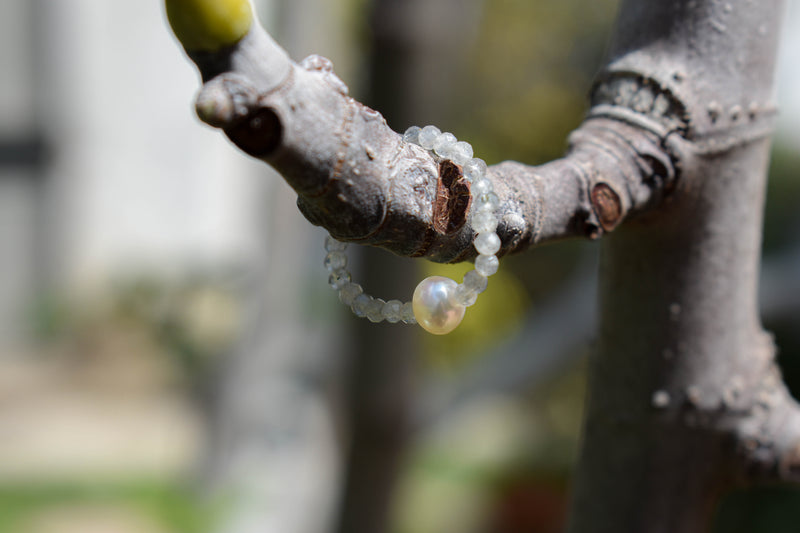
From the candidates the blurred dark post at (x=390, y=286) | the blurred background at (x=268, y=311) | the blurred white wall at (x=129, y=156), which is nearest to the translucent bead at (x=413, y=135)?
the blurred background at (x=268, y=311)

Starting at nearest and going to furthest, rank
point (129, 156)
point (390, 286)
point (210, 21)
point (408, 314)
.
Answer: point (210, 21), point (408, 314), point (390, 286), point (129, 156)

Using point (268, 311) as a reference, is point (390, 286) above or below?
below

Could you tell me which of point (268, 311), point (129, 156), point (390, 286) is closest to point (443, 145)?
point (390, 286)

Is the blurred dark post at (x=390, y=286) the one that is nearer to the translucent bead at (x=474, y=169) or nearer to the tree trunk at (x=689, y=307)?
the tree trunk at (x=689, y=307)

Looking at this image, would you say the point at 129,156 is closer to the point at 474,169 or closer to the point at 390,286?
the point at 390,286

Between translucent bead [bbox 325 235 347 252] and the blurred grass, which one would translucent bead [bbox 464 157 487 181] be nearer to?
translucent bead [bbox 325 235 347 252]

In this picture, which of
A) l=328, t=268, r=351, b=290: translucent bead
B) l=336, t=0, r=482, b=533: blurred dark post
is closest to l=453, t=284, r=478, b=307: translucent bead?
l=328, t=268, r=351, b=290: translucent bead

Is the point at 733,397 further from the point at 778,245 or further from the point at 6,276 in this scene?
the point at 6,276

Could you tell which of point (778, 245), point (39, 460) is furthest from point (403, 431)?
point (39, 460)
